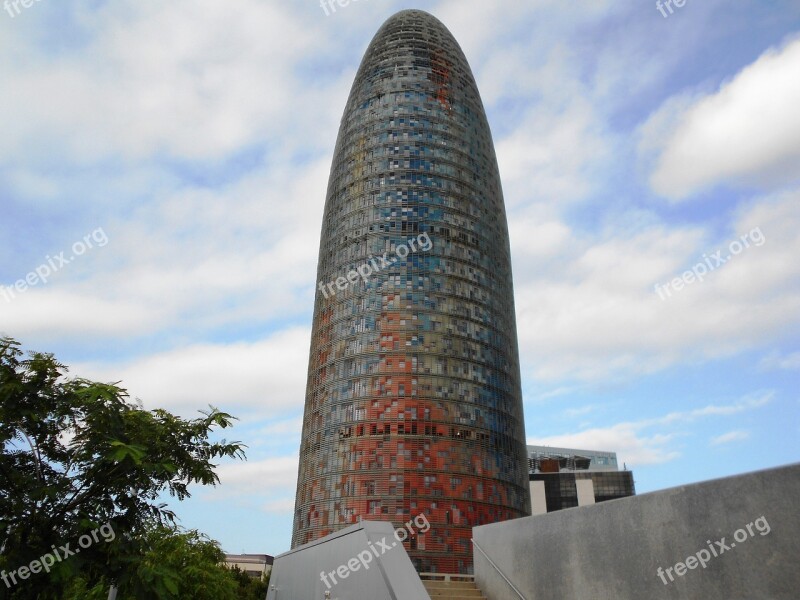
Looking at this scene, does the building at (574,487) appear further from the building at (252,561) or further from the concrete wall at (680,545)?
the concrete wall at (680,545)

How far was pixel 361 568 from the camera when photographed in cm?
1472

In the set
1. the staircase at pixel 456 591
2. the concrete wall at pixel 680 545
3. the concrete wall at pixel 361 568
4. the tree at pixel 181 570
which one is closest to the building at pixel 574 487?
the tree at pixel 181 570

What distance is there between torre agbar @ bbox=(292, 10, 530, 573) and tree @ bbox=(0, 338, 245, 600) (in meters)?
73.2

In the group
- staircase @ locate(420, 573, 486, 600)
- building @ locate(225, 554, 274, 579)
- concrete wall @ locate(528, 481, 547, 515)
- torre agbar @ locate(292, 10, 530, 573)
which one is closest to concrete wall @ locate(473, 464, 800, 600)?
staircase @ locate(420, 573, 486, 600)

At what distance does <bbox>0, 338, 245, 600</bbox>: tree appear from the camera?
532 inches

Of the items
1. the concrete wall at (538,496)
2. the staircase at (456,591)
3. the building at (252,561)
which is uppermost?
the concrete wall at (538,496)

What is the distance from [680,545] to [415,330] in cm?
8496

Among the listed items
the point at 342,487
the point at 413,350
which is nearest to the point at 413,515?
the point at 342,487

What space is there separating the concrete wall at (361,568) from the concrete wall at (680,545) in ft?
11.2

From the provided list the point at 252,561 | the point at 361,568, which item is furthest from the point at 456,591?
the point at 252,561

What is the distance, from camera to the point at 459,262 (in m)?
102

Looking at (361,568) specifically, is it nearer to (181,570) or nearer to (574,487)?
(181,570)

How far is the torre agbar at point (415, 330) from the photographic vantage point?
87.4 meters

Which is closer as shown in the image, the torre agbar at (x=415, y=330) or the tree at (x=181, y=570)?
the tree at (x=181, y=570)
